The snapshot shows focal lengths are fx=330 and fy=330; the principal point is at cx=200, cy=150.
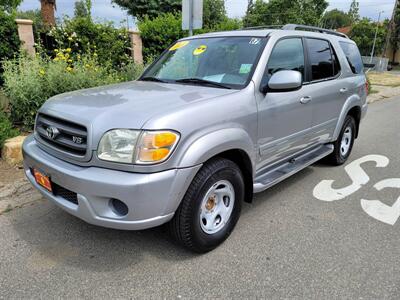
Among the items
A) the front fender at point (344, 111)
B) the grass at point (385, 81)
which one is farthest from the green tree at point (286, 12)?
the front fender at point (344, 111)

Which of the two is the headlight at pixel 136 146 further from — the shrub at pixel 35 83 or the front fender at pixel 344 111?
the shrub at pixel 35 83

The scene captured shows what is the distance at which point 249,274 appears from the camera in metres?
2.50

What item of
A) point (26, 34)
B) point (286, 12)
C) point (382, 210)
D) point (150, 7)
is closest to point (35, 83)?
point (26, 34)

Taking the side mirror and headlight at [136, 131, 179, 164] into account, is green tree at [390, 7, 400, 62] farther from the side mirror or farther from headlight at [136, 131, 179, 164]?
headlight at [136, 131, 179, 164]

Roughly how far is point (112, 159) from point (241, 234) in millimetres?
1447

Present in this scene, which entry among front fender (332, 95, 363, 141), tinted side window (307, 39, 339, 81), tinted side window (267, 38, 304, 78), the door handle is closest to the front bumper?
tinted side window (267, 38, 304, 78)

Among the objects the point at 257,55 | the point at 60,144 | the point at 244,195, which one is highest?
the point at 257,55

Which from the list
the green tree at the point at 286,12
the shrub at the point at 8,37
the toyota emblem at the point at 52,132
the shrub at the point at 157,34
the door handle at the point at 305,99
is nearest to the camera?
the toyota emblem at the point at 52,132

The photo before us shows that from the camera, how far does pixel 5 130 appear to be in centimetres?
447

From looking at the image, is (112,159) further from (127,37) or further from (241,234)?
(127,37)

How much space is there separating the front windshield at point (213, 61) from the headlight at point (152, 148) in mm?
1031

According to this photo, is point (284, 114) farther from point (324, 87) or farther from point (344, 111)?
point (344, 111)

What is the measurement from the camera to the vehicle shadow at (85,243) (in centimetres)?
265

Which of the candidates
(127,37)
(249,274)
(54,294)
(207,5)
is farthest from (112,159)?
(207,5)
